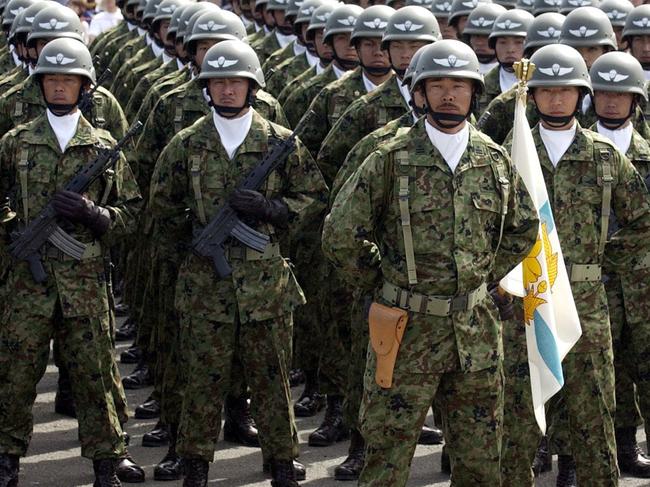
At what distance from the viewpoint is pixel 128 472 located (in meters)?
9.93

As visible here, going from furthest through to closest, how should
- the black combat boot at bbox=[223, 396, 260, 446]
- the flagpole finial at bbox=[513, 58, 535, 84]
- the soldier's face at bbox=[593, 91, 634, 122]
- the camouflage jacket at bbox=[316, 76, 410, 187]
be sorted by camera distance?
the black combat boot at bbox=[223, 396, 260, 446] < the camouflage jacket at bbox=[316, 76, 410, 187] < the soldier's face at bbox=[593, 91, 634, 122] < the flagpole finial at bbox=[513, 58, 535, 84]

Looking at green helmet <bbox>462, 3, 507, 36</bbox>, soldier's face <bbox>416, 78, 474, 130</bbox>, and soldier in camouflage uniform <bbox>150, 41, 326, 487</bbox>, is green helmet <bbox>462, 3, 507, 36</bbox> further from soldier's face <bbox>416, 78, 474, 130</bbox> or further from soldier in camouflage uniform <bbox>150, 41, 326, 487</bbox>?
soldier's face <bbox>416, 78, 474, 130</bbox>

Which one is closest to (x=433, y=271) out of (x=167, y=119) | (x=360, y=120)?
(x=360, y=120)

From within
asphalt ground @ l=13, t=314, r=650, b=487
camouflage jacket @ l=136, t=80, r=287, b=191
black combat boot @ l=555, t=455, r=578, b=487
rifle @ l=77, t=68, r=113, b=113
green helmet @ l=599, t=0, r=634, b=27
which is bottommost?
asphalt ground @ l=13, t=314, r=650, b=487

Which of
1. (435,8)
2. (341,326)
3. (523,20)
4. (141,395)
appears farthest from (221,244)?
(435,8)

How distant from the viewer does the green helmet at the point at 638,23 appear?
12.2 metres

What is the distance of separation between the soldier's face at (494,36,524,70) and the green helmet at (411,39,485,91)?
413 cm

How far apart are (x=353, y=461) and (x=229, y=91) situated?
7.52 ft

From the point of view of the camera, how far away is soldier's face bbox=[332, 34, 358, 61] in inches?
488

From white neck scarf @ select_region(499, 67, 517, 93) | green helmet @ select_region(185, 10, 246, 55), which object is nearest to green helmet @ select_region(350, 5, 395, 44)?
green helmet @ select_region(185, 10, 246, 55)

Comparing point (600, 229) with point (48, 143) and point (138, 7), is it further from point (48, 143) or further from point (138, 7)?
point (138, 7)

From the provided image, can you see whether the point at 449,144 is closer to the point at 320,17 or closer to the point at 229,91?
the point at 229,91

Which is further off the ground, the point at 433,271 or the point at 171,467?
the point at 433,271

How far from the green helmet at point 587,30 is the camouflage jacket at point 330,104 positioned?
4.75ft
